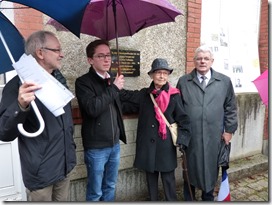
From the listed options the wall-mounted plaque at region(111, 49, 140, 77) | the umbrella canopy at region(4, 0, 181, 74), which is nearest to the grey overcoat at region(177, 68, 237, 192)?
the wall-mounted plaque at region(111, 49, 140, 77)

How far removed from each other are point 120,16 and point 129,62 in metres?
0.78

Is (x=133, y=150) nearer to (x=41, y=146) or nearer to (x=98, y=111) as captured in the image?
(x=98, y=111)

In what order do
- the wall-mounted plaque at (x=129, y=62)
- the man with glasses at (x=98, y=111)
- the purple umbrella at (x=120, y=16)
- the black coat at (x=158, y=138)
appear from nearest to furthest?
the man with glasses at (x=98, y=111) → the purple umbrella at (x=120, y=16) → the black coat at (x=158, y=138) → the wall-mounted plaque at (x=129, y=62)

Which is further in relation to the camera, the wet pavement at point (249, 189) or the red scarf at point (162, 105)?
the wet pavement at point (249, 189)

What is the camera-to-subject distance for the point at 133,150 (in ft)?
11.6

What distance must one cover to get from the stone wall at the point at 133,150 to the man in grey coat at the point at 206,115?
2.64 ft

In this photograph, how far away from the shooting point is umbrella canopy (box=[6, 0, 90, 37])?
1.75m

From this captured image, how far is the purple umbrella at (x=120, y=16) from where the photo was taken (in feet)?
8.38

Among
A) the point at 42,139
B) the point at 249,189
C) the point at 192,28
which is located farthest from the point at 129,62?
the point at 249,189

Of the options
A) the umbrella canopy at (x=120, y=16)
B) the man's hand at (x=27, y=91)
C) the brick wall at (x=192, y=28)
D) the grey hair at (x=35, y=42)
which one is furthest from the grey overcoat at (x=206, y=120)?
the man's hand at (x=27, y=91)

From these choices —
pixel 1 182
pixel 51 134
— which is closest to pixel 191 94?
pixel 51 134

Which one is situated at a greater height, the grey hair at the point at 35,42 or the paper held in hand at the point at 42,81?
the grey hair at the point at 35,42

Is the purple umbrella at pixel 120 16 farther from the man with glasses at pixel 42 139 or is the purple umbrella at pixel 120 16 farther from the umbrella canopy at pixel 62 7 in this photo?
the man with glasses at pixel 42 139

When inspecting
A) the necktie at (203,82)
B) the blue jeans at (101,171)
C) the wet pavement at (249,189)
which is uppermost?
the necktie at (203,82)
